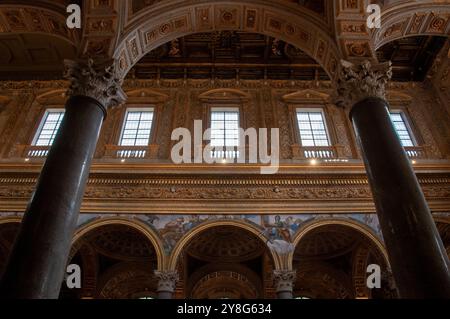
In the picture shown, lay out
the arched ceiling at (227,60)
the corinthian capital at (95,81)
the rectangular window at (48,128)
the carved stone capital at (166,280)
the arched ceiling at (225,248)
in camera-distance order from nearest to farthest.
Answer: the corinthian capital at (95,81) < the carved stone capital at (166,280) < the arched ceiling at (225,248) < the rectangular window at (48,128) < the arched ceiling at (227,60)

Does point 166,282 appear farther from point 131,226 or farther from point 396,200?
point 396,200

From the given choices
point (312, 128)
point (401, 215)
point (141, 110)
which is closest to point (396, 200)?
point (401, 215)

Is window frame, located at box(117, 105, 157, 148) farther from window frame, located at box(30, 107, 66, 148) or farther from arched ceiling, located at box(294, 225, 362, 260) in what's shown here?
arched ceiling, located at box(294, 225, 362, 260)

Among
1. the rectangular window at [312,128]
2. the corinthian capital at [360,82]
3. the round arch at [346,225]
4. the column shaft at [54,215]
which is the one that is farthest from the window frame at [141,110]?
the corinthian capital at [360,82]

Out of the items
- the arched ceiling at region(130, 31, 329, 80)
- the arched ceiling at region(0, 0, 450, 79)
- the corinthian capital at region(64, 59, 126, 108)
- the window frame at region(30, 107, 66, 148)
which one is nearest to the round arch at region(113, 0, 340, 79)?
the arched ceiling at region(0, 0, 450, 79)

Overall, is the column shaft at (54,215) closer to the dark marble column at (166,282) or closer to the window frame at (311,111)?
the dark marble column at (166,282)

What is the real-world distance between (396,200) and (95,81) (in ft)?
16.9

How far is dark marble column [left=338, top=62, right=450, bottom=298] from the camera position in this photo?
4359mm

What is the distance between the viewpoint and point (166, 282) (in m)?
10.5

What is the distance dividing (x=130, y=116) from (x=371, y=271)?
33.1ft

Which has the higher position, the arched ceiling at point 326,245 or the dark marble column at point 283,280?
the arched ceiling at point 326,245

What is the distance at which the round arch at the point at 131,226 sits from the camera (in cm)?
1097

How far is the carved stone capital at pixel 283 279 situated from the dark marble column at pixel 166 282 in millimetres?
2723
